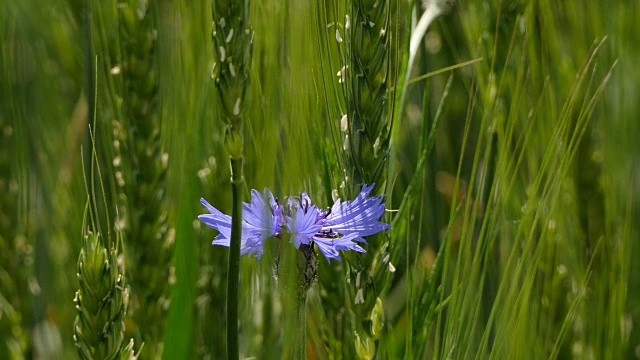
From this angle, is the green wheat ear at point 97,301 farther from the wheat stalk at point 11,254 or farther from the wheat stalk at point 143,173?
the wheat stalk at point 11,254

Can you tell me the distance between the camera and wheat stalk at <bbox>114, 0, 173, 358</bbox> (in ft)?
1.93

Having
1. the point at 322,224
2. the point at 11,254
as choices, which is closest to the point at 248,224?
the point at 322,224

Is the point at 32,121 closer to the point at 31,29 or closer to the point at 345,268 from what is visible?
the point at 31,29

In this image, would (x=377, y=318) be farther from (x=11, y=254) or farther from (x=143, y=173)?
(x=11, y=254)

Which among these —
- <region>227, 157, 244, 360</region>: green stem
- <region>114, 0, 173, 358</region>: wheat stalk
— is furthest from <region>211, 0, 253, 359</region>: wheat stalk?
<region>114, 0, 173, 358</region>: wheat stalk

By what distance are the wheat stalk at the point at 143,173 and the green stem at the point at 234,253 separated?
145mm

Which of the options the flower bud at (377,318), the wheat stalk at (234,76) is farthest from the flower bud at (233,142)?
the flower bud at (377,318)

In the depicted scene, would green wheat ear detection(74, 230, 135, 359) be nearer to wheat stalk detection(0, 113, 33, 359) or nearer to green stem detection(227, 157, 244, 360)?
green stem detection(227, 157, 244, 360)

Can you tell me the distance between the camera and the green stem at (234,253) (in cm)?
45

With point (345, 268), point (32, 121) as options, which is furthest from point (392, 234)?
point (32, 121)

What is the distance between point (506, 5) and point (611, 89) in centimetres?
26

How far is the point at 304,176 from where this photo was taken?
0.58 metres

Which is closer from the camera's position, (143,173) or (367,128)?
(367,128)

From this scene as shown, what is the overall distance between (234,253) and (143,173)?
0.17m
